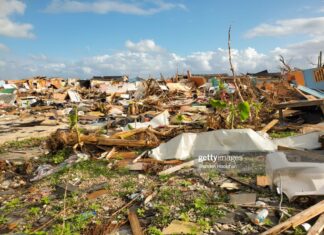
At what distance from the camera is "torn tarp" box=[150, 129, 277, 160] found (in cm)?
644

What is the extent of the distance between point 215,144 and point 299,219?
305 cm

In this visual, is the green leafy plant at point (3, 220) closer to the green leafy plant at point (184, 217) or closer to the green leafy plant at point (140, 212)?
the green leafy plant at point (140, 212)

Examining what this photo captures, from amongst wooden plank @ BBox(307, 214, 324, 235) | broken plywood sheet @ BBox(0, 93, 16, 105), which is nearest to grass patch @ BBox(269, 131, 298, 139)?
wooden plank @ BBox(307, 214, 324, 235)

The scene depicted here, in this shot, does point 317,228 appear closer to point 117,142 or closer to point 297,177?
point 297,177

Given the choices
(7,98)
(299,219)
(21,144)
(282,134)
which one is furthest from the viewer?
(7,98)

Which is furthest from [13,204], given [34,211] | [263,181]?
[263,181]

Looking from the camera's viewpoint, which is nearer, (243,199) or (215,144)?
(243,199)

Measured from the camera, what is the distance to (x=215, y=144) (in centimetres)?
663

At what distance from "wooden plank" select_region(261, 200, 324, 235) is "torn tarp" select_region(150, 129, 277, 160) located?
261 cm

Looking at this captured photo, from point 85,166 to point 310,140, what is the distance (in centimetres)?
408

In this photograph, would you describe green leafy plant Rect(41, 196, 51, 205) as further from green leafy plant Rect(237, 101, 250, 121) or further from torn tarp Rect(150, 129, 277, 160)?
green leafy plant Rect(237, 101, 250, 121)

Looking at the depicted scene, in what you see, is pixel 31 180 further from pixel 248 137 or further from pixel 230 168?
pixel 248 137

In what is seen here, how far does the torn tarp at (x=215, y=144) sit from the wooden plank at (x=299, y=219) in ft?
8.55

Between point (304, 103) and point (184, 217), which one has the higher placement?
point (304, 103)
